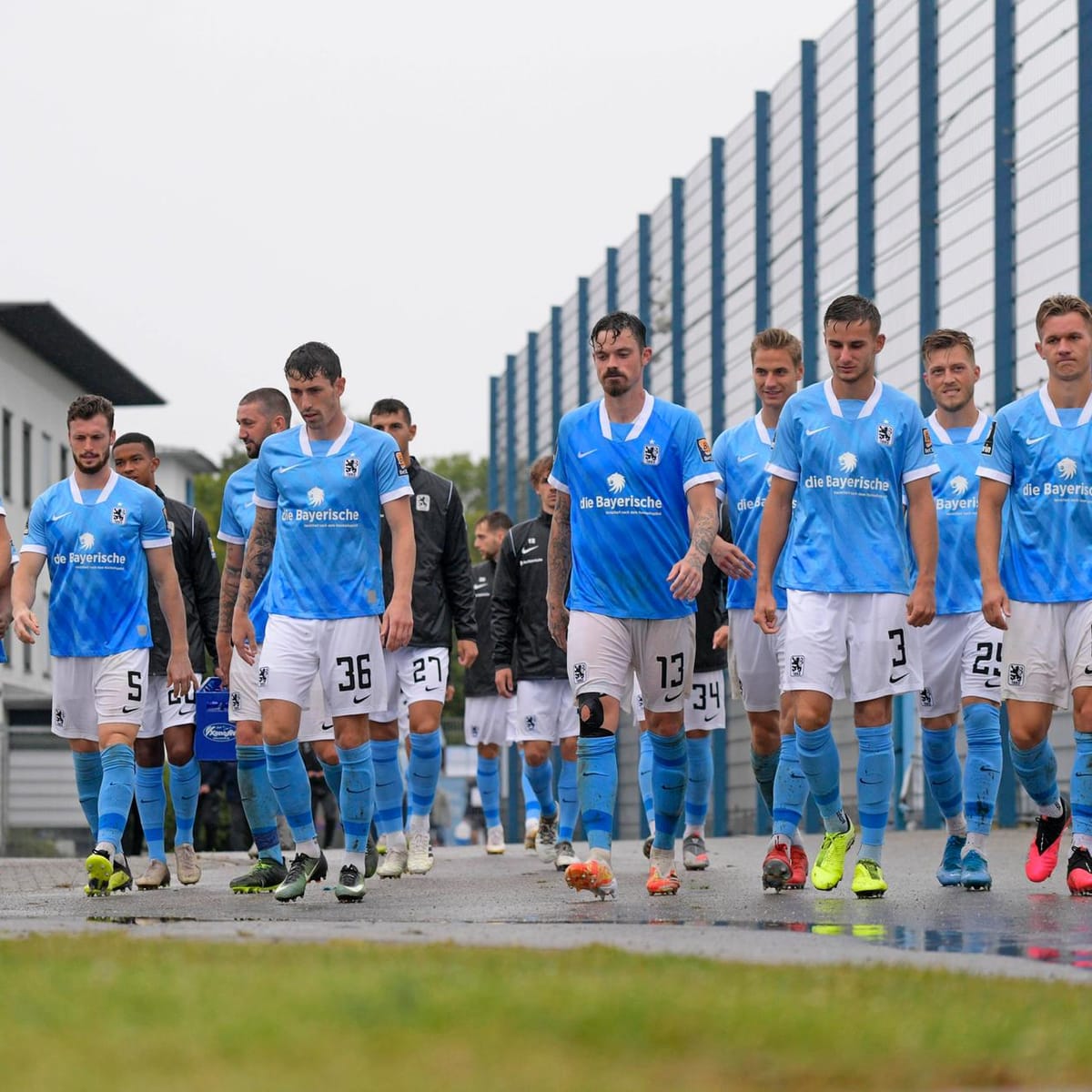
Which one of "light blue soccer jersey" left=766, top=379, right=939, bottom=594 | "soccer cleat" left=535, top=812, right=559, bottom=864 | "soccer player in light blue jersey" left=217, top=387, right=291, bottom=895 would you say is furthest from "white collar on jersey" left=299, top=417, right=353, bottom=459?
"soccer cleat" left=535, top=812, right=559, bottom=864

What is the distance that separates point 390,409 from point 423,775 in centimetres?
260

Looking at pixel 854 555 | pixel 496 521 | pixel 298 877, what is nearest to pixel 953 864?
pixel 854 555

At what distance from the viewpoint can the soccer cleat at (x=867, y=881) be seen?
9742mm

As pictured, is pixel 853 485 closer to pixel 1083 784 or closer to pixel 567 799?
pixel 1083 784

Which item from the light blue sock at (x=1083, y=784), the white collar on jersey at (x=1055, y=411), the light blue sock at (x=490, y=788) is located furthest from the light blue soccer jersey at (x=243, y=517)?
the light blue sock at (x=490, y=788)

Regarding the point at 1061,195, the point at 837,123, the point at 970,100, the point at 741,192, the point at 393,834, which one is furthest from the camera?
the point at 741,192

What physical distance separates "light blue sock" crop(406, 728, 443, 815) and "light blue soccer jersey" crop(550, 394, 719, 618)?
467 cm

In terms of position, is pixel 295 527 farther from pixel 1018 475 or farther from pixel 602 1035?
pixel 602 1035

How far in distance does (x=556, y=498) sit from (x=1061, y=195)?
12995 millimetres

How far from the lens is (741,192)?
1265 inches

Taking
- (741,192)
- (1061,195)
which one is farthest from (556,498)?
(741,192)

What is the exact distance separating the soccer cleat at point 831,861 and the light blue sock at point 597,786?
97 cm

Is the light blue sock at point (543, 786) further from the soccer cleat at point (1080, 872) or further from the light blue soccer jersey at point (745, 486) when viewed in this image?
the soccer cleat at point (1080, 872)

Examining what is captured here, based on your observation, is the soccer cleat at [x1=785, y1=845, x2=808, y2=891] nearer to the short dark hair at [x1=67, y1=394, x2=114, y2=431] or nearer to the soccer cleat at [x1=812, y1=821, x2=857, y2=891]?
the soccer cleat at [x1=812, y1=821, x2=857, y2=891]
